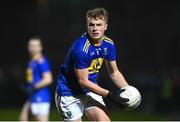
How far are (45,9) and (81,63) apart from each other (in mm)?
14434

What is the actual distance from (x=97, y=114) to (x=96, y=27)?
1078 millimetres

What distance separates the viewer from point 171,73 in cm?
2081

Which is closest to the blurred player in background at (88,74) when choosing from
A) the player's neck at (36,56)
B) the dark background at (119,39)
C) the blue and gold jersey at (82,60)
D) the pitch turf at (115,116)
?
the blue and gold jersey at (82,60)

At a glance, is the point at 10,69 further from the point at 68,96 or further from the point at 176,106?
the point at 68,96

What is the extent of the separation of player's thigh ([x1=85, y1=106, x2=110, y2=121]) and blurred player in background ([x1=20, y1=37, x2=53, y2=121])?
331cm

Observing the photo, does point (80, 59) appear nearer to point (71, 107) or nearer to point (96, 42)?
point (96, 42)

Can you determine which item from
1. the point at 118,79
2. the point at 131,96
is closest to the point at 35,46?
the point at 118,79

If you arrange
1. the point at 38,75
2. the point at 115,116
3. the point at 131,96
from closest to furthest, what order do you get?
1. the point at 131,96
2. the point at 38,75
3. the point at 115,116

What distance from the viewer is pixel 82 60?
342 inches

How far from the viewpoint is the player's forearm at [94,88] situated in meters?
8.59

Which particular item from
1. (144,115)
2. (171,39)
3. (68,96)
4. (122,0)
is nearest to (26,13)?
(122,0)

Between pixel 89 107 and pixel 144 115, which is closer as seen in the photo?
pixel 89 107

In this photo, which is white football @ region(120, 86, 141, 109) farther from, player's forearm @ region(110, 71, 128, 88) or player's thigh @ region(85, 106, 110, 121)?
player's forearm @ region(110, 71, 128, 88)

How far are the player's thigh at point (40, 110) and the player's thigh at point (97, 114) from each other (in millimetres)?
3263
